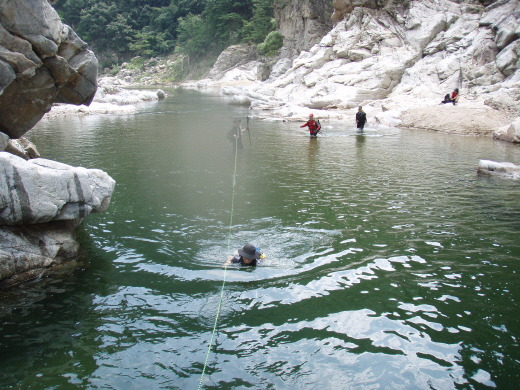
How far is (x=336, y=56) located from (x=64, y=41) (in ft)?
98.2

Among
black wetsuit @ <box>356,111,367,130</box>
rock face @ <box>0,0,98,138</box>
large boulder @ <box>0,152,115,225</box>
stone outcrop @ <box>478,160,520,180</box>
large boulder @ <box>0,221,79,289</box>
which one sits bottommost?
large boulder @ <box>0,221,79,289</box>

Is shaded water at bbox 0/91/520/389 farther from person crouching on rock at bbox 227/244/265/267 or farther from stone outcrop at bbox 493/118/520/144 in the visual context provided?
stone outcrop at bbox 493/118/520/144

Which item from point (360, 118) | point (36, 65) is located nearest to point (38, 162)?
point (36, 65)

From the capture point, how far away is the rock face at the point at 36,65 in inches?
306

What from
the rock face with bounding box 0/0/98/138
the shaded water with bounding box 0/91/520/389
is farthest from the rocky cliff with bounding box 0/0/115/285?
the shaded water with bounding box 0/91/520/389

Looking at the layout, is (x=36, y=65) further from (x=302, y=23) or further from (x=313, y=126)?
(x=302, y=23)

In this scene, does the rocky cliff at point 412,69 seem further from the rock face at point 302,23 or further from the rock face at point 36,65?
the rock face at point 36,65

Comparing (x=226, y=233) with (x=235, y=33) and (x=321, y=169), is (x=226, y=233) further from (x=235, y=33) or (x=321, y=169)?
(x=235, y=33)

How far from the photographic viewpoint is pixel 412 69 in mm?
30703

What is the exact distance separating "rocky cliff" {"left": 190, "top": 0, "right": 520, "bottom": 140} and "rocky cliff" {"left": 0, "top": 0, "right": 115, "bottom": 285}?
18.9m

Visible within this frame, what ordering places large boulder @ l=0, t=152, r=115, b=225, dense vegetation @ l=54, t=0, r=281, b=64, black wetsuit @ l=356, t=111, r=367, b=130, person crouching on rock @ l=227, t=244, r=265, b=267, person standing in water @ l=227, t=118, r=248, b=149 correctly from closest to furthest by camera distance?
large boulder @ l=0, t=152, r=115, b=225, person crouching on rock @ l=227, t=244, r=265, b=267, person standing in water @ l=227, t=118, r=248, b=149, black wetsuit @ l=356, t=111, r=367, b=130, dense vegetation @ l=54, t=0, r=281, b=64

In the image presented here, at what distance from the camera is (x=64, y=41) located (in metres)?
9.19

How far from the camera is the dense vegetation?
72.5 m

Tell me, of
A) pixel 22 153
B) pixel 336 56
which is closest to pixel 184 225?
pixel 22 153
